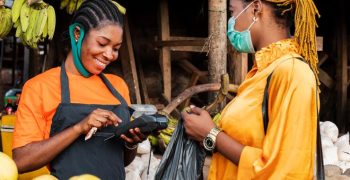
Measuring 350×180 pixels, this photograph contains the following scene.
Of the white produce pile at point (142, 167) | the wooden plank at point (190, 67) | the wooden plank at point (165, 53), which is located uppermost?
the wooden plank at point (165, 53)

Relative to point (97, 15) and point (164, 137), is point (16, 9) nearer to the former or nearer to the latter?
point (97, 15)

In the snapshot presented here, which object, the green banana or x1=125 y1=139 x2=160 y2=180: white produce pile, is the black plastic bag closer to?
x1=125 y1=139 x2=160 y2=180: white produce pile

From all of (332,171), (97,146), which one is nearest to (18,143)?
(97,146)

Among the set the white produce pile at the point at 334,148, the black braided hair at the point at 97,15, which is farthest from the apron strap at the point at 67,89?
the white produce pile at the point at 334,148

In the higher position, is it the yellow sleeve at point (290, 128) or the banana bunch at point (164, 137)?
the yellow sleeve at point (290, 128)

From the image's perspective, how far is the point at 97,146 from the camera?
6.69 feet

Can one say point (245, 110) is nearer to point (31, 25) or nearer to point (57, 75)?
point (57, 75)

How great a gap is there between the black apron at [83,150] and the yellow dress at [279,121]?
1.94 feet

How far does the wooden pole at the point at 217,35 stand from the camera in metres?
4.11

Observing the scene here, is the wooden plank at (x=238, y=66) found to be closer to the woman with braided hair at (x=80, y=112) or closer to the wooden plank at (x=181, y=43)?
the wooden plank at (x=181, y=43)

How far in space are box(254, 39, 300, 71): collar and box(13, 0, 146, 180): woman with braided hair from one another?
21.8 inches

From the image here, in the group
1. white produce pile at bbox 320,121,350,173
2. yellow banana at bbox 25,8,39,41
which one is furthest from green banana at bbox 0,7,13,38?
white produce pile at bbox 320,121,350,173

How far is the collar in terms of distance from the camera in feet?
5.58

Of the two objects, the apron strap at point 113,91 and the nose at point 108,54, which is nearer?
the nose at point 108,54
